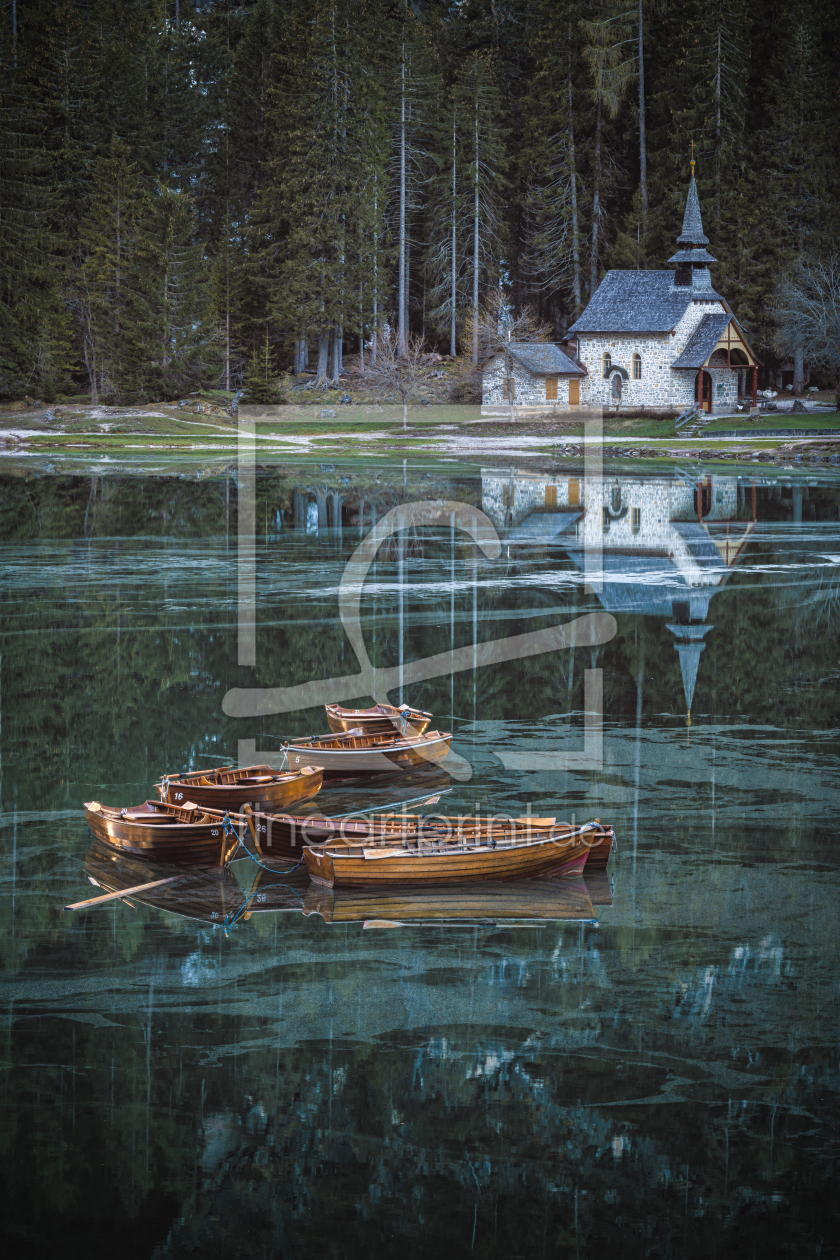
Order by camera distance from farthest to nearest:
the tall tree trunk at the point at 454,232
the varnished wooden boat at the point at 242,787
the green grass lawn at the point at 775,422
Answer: the tall tree trunk at the point at 454,232
the green grass lawn at the point at 775,422
the varnished wooden boat at the point at 242,787

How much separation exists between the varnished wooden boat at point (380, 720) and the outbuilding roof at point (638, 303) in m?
61.3

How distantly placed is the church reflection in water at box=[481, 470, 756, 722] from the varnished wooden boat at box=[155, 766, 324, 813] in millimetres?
6574

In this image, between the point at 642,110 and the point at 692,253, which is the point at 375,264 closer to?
the point at 692,253

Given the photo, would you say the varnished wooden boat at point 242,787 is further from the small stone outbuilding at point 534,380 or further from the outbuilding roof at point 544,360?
the small stone outbuilding at point 534,380

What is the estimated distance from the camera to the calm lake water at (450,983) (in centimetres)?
834

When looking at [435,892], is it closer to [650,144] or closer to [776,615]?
[776,615]

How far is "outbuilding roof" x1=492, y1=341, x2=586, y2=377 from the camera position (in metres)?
77.4

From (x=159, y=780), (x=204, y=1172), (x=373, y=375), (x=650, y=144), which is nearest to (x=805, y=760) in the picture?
(x=159, y=780)

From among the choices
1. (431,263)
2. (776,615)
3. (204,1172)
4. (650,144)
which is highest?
(650,144)

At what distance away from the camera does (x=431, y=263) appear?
88.8m

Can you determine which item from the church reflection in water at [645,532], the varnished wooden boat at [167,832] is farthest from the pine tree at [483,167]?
the varnished wooden boat at [167,832]

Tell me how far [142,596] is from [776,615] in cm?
1217

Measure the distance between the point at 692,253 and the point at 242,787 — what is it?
67.5 meters

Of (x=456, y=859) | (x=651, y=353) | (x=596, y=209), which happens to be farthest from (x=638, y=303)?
(x=456, y=859)
